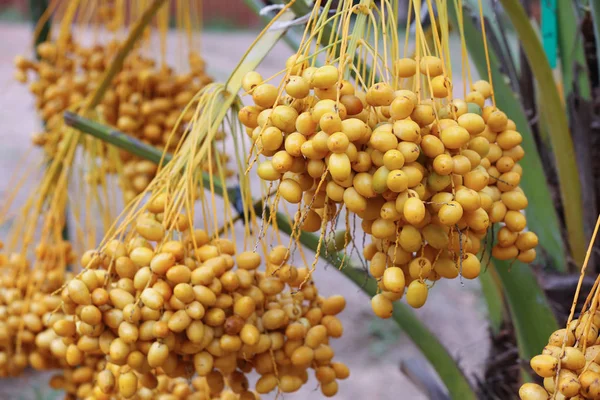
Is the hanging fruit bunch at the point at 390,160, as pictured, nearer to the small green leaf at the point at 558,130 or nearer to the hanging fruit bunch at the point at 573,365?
the hanging fruit bunch at the point at 573,365

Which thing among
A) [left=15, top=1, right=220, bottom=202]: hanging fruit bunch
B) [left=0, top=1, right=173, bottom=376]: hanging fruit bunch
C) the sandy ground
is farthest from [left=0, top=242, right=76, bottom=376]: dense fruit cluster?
the sandy ground

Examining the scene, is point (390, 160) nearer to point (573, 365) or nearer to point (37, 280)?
point (573, 365)

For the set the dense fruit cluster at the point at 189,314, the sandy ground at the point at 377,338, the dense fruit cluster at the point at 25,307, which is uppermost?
the dense fruit cluster at the point at 189,314

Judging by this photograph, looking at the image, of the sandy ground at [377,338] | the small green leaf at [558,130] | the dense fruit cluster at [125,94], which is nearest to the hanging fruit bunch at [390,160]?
the small green leaf at [558,130]

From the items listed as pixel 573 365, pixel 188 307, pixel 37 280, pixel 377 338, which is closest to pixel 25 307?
pixel 37 280

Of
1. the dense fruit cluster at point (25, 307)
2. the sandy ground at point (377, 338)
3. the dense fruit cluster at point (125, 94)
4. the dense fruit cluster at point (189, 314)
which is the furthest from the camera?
the sandy ground at point (377, 338)

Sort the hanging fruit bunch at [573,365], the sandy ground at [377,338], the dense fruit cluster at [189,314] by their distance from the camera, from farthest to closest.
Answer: the sandy ground at [377,338] → the dense fruit cluster at [189,314] → the hanging fruit bunch at [573,365]

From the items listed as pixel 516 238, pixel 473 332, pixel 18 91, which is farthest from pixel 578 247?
pixel 18 91
